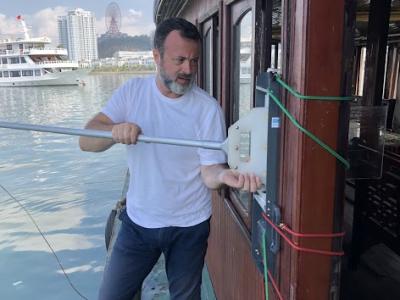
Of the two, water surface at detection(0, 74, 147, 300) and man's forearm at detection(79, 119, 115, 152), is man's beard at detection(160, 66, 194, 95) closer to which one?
man's forearm at detection(79, 119, 115, 152)

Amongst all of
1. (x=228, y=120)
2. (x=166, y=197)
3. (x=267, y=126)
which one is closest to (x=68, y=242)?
(x=228, y=120)

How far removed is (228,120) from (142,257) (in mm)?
1269

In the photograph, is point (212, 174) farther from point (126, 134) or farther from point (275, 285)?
point (275, 285)

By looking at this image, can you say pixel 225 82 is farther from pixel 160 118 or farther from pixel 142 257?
pixel 142 257

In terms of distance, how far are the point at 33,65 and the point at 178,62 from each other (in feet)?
159

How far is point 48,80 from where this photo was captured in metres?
46.0

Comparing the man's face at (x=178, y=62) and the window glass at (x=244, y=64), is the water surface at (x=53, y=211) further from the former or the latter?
the man's face at (x=178, y=62)

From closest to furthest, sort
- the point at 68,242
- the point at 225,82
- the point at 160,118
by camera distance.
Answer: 1. the point at 160,118
2. the point at 225,82
3. the point at 68,242

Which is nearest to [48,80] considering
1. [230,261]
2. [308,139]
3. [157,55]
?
[230,261]

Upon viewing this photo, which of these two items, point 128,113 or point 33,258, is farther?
point 33,258

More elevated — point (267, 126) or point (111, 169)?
point (267, 126)

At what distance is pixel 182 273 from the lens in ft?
7.38

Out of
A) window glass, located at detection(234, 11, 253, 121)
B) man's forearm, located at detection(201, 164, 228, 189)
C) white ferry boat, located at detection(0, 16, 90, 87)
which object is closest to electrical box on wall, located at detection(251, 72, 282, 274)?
man's forearm, located at detection(201, 164, 228, 189)

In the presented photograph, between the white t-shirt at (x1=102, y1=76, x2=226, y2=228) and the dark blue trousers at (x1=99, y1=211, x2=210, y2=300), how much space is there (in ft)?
0.17
